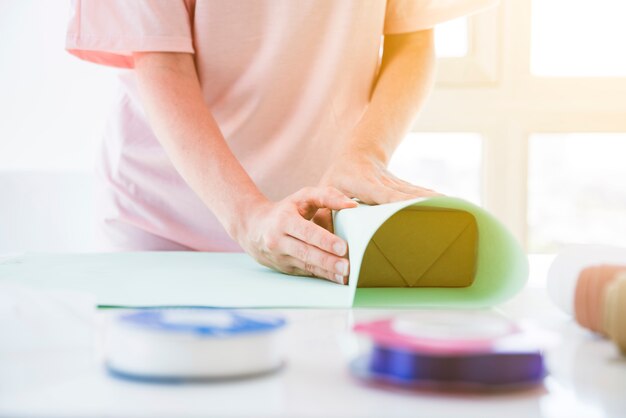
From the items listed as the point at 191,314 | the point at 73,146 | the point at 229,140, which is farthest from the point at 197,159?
the point at 73,146

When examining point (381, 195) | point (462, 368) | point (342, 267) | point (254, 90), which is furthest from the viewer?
point (254, 90)

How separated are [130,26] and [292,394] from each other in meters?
0.80

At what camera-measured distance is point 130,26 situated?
1074mm

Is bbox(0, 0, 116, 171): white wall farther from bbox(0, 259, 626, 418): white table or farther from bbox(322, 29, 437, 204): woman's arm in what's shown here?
bbox(0, 259, 626, 418): white table

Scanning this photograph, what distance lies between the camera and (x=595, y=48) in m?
2.67

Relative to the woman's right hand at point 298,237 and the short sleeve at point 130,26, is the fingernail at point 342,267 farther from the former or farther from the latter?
the short sleeve at point 130,26

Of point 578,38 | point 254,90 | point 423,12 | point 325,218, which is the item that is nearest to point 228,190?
point 325,218

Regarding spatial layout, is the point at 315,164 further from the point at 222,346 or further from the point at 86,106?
the point at 86,106

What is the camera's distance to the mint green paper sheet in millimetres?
680

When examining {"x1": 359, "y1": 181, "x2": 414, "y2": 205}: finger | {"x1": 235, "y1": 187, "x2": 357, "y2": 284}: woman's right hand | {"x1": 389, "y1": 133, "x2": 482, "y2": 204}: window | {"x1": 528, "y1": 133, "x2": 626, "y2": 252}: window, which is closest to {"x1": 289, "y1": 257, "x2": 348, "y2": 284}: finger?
{"x1": 235, "y1": 187, "x2": 357, "y2": 284}: woman's right hand

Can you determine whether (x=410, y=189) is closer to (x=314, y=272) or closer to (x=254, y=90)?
(x=314, y=272)

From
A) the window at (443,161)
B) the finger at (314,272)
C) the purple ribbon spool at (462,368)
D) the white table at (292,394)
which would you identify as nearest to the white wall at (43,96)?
the window at (443,161)

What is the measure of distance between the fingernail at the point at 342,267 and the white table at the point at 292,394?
0.94ft

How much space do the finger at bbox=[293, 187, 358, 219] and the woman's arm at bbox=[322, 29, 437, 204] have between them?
0.16 feet
